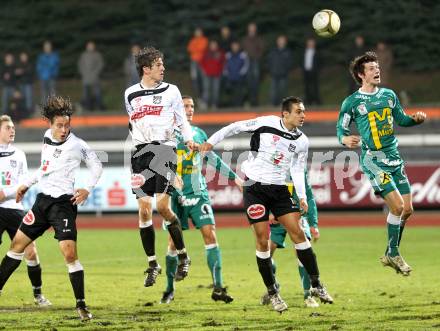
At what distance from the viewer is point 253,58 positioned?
30.4 meters

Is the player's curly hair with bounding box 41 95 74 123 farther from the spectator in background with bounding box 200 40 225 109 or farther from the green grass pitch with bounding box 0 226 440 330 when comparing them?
the spectator in background with bounding box 200 40 225 109

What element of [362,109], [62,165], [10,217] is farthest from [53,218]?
[362,109]

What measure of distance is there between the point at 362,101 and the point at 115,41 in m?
27.7

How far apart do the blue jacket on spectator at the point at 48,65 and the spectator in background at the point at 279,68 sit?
728 centimetres

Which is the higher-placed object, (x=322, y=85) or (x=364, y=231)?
(x=322, y=85)

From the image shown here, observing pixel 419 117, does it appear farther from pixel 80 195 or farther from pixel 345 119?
pixel 80 195

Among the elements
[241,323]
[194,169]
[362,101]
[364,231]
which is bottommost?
[364,231]

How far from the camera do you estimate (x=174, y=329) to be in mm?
10547

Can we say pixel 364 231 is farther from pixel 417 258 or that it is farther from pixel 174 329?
pixel 174 329

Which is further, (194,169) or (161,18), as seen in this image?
(161,18)

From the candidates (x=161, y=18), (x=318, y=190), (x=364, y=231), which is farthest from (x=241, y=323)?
(x=161, y=18)

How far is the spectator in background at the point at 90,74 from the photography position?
32469 millimetres

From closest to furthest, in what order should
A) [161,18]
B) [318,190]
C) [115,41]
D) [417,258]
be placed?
1. [417,258]
2. [318,190]
3. [161,18]
4. [115,41]

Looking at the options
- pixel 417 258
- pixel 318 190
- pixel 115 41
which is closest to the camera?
pixel 417 258
